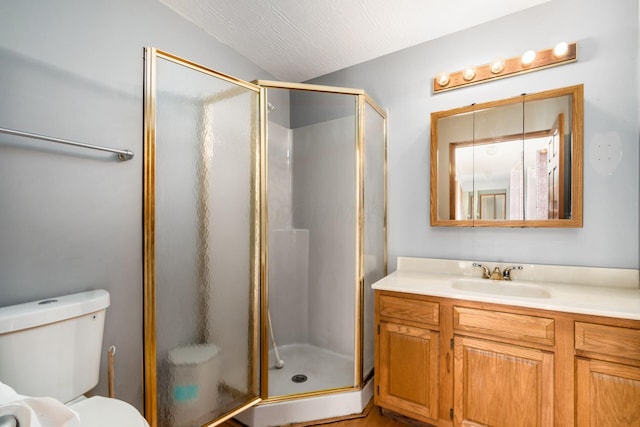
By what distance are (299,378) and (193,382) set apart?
2.79 feet

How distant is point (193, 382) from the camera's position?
1.45m

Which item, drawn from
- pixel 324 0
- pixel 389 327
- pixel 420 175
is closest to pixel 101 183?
pixel 324 0

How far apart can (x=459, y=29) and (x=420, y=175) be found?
1.00m

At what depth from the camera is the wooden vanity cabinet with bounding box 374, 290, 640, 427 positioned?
122 centimetres

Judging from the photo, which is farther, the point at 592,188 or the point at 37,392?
the point at 592,188

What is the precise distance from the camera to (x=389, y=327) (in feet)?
5.66

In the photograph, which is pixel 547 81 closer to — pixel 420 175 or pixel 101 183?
pixel 420 175

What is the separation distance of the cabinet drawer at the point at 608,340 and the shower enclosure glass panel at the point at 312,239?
1.17 m

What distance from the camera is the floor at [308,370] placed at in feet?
6.34

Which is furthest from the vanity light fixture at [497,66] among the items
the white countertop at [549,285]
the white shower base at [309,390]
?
the white shower base at [309,390]

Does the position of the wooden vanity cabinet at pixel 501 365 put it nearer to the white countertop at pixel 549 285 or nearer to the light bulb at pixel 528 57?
the white countertop at pixel 549 285

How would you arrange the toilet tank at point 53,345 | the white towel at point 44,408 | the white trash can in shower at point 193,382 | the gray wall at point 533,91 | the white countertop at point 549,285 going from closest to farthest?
1. the white towel at point 44,408
2. the toilet tank at point 53,345
3. the white countertop at point 549,285
4. the white trash can in shower at point 193,382
5. the gray wall at point 533,91

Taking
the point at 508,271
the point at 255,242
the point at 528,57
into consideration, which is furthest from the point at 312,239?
the point at 528,57

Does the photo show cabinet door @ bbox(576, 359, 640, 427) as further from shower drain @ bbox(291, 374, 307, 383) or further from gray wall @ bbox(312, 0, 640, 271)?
shower drain @ bbox(291, 374, 307, 383)
